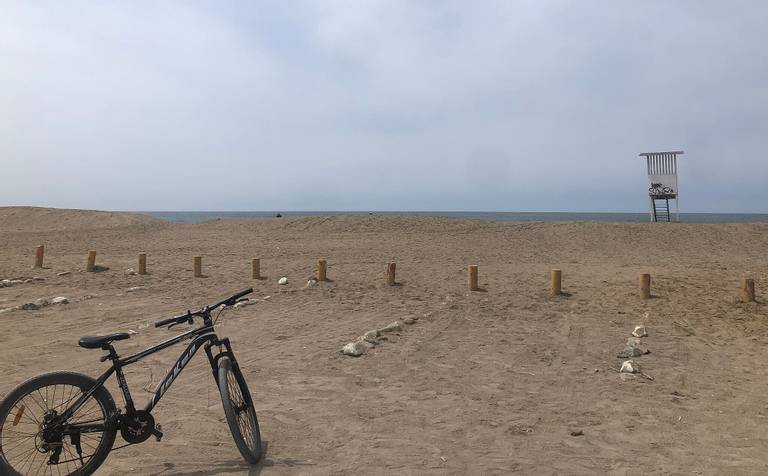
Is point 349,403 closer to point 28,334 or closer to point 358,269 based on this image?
point 28,334

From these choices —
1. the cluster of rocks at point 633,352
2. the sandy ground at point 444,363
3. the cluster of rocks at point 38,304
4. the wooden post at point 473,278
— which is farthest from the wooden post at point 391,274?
the cluster of rocks at point 38,304

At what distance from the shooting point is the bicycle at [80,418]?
385cm

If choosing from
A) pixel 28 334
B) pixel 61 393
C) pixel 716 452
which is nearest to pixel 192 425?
pixel 61 393

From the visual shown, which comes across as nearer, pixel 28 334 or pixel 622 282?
pixel 28 334

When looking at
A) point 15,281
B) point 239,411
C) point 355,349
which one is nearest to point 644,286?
point 355,349

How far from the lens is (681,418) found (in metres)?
5.64

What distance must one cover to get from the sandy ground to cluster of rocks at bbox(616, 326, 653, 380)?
0.50 feet

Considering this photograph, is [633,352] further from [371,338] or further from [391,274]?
[391,274]

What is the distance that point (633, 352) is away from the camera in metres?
8.07

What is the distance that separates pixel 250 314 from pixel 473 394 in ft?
18.3

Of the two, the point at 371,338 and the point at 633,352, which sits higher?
the point at 371,338

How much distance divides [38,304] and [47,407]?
8.34 meters

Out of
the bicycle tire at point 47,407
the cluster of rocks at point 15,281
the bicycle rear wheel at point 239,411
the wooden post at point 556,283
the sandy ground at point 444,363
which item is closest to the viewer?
the bicycle tire at point 47,407

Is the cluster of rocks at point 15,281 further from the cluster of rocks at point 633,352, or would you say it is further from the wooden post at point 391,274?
the cluster of rocks at point 633,352
